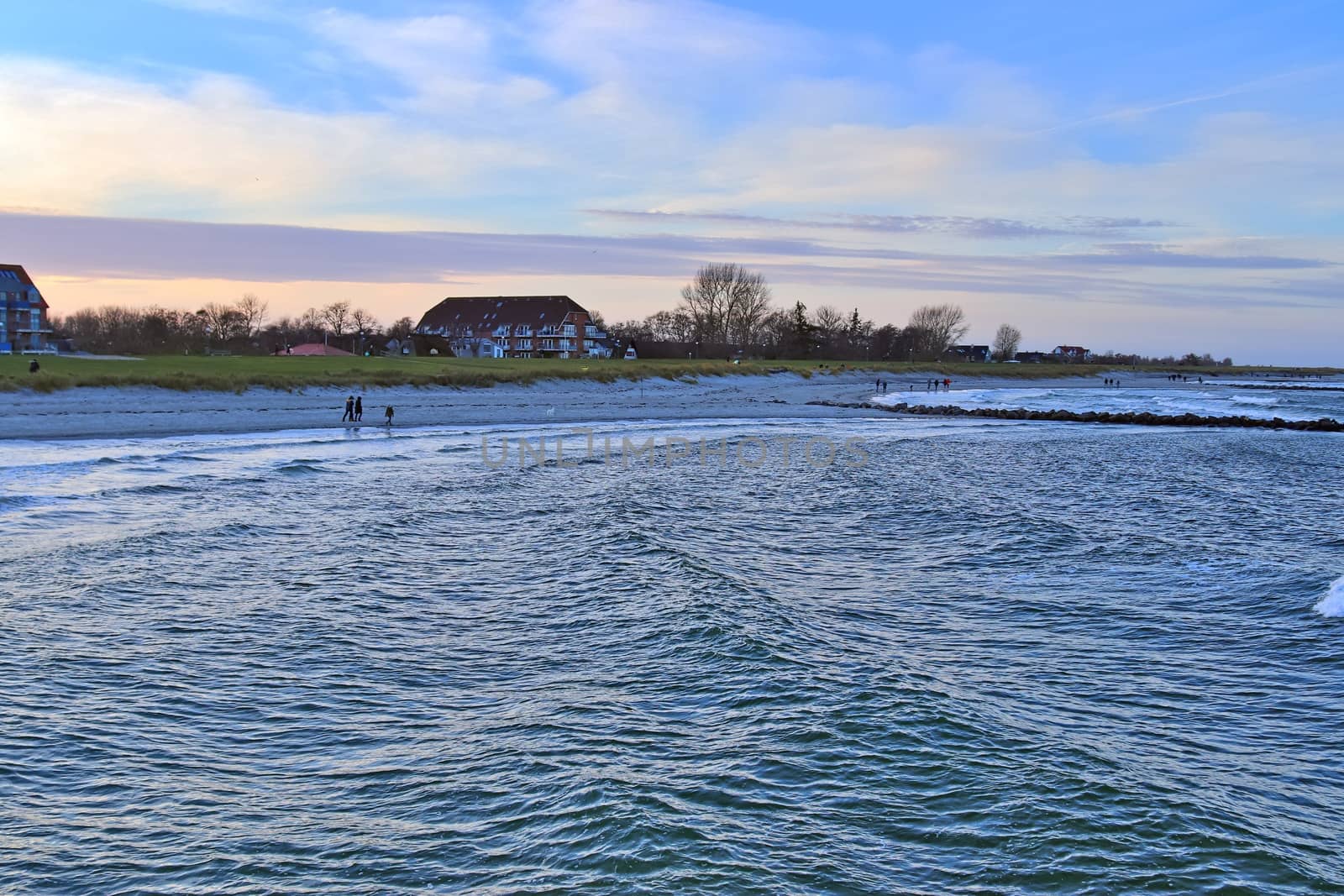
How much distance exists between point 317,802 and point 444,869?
151 centimetres

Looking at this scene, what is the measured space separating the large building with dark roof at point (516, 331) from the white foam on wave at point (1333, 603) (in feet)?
404

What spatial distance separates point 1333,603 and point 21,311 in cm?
11843

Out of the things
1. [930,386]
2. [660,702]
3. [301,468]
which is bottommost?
[660,702]

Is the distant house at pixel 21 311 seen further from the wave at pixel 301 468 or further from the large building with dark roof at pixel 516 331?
the wave at pixel 301 468

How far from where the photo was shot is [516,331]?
139750 millimetres

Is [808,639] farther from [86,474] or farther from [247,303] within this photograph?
[247,303]

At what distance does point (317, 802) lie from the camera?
7.64 m

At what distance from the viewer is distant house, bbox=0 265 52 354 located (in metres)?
101

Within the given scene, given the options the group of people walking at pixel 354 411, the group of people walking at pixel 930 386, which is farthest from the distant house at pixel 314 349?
the group of people walking at pixel 354 411

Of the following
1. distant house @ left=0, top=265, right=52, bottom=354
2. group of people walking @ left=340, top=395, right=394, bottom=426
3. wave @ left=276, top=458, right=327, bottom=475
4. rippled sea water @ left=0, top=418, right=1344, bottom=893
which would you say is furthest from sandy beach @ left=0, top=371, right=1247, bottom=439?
distant house @ left=0, top=265, right=52, bottom=354

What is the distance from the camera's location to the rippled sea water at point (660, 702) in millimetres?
7000

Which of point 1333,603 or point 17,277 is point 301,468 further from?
point 17,277

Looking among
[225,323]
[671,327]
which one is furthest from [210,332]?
[671,327]

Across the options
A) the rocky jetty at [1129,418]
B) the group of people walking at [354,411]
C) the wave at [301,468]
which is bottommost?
the wave at [301,468]
